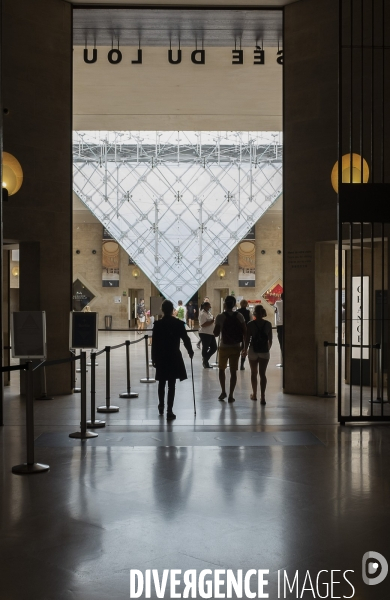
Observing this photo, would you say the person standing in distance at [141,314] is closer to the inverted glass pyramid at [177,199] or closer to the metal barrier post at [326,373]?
the inverted glass pyramid at [177,199]

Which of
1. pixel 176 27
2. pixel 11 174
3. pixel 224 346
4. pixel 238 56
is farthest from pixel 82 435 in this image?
pixel 238 56

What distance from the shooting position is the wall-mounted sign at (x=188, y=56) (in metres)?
11.1

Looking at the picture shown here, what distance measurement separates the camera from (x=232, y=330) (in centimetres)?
892

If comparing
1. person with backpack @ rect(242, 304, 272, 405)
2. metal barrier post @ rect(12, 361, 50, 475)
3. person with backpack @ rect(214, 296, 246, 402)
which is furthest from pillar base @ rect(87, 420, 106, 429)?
person with backpack @ rect(242, 304, 272, 405)

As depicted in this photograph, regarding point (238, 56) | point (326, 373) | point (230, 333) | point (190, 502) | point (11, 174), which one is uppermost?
point (238, 56)

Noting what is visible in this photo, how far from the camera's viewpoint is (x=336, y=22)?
9523 mm

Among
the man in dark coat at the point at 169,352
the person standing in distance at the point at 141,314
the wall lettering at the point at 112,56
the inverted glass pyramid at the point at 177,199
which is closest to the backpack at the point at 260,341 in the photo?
the man in dark coat at the point at 169,352

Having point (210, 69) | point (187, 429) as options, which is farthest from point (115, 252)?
point (187, 429)

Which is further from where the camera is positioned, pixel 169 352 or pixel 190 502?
pixel 169 352

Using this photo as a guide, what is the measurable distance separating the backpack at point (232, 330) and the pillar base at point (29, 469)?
3881mm

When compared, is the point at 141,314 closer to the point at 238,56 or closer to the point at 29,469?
the point at 238,56

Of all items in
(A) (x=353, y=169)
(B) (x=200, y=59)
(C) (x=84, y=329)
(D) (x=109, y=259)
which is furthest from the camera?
(D) (x=109, y=259)

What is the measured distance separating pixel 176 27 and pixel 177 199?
1623 cm

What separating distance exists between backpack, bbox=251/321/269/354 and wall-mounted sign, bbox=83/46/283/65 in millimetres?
4537
